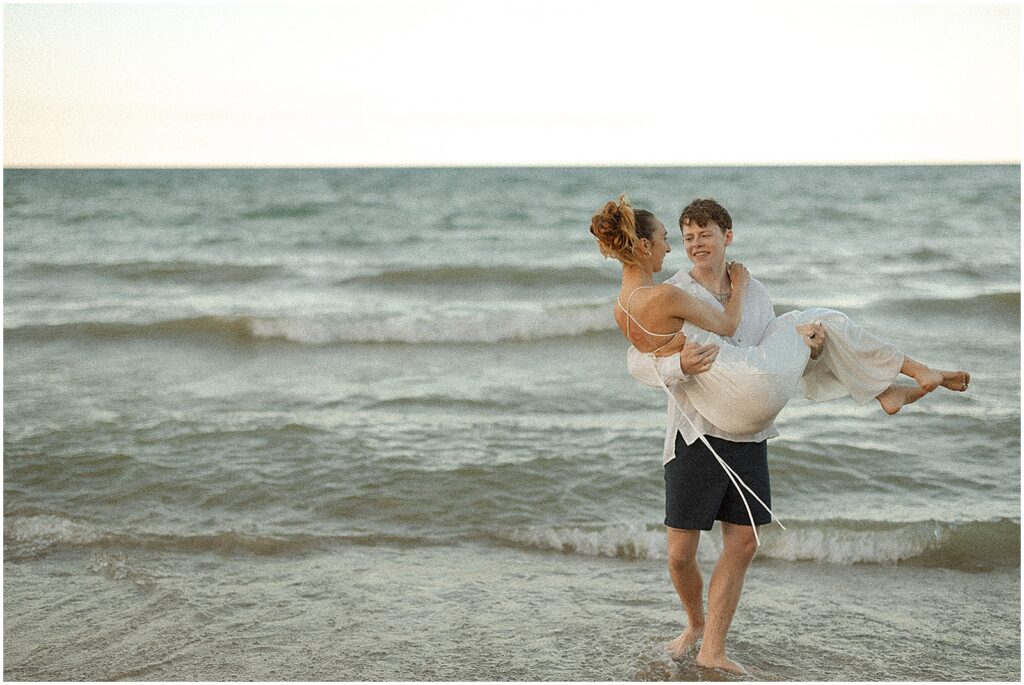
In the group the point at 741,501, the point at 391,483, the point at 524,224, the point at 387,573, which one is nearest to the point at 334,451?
the point at 391,483

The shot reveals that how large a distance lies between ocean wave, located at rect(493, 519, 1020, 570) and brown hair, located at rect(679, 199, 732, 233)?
2293mm

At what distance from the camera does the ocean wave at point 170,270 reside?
15648 mm

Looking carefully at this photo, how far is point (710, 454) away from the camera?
3752 mm

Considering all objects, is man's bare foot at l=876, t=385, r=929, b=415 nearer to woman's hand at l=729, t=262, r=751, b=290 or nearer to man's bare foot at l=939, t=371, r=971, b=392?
man's bare foot at l=939, t=371, r=971, b=392

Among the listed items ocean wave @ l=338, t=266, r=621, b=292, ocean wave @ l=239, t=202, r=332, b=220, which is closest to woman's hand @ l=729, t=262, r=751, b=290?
ocean wave @ l=338, t=266, r=621, b=292

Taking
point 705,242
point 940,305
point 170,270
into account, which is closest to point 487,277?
point 170,270

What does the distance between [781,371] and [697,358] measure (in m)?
0.29

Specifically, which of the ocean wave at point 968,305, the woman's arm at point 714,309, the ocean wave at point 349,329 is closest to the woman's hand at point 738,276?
the woman's arm at point 714,309

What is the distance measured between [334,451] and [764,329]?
3940 mm

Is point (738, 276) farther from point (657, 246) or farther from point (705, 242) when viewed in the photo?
point (657, 246)

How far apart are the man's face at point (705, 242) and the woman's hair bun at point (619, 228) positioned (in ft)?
0.69

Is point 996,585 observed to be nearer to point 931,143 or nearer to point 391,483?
point 391,483

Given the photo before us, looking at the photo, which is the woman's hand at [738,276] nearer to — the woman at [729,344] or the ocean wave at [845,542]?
the woman at [729,344]

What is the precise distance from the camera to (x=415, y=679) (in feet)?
13.2
